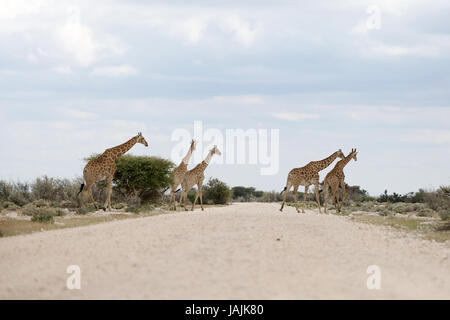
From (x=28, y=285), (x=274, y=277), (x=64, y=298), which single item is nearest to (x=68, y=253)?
(x=28, y=285)

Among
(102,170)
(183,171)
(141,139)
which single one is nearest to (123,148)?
(141,139)

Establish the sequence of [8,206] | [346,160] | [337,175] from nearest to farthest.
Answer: [337,175], [346,160], [8,206]

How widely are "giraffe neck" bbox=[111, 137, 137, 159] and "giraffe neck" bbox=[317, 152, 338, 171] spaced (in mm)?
10061

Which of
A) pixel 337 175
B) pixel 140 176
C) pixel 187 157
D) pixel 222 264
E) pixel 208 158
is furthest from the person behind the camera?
pixel 140 176

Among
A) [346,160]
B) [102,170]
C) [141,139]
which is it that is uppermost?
[141,139]

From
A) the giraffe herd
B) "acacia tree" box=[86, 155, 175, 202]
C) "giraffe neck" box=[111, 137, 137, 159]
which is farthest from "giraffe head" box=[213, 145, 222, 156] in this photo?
"acacia tree" box=[86, 155, 175, 202]

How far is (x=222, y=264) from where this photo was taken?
34.1 ft

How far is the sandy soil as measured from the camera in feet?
29.4

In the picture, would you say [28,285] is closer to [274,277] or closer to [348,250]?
Answer: [274,277]

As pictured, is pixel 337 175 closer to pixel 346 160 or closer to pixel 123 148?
pixel 346 160

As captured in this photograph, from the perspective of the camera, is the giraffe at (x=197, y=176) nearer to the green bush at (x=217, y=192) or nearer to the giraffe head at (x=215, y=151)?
the giraffe head at (x=215, y=151)

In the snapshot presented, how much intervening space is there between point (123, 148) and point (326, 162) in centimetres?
1076

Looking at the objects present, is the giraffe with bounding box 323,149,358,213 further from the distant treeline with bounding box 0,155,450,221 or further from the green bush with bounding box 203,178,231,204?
the green bush with bounding box 203,178,231,204

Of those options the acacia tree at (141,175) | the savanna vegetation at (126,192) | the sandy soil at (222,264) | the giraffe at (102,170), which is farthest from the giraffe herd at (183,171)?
the sandy soil at (222,264)
